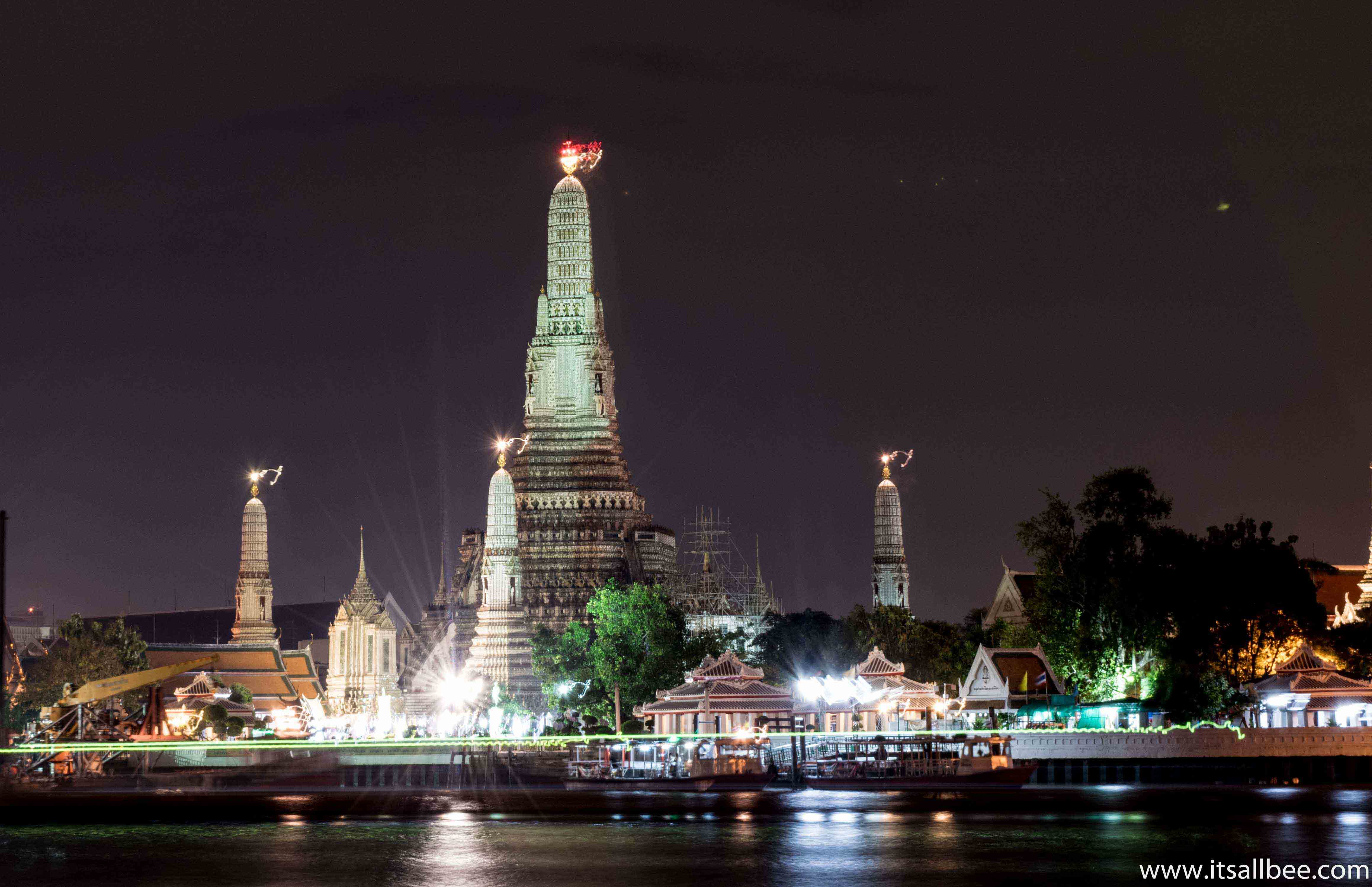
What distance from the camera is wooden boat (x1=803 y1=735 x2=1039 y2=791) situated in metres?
60.3

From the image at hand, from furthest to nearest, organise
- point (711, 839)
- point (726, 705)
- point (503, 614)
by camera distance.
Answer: point (503, 614)
point (726, 705)
point (711, 839)

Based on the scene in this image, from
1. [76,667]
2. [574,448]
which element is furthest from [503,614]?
[76,667]

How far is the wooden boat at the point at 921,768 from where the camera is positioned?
198ft

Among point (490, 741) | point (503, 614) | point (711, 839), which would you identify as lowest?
point (711, 839)

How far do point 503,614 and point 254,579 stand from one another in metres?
21.1

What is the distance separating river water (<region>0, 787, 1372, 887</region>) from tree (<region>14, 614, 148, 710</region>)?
23.7 metres

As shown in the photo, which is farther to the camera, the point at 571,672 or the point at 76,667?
the point at 76,667

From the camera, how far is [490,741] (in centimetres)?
7275

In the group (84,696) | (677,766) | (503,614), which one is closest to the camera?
(677,766)

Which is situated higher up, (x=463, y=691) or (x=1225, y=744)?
(x=463, y=691)

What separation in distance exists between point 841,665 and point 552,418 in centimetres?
2712

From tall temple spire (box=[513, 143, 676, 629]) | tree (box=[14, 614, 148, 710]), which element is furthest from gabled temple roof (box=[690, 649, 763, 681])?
tall temple spire (box=[513, 143, 676, 629])

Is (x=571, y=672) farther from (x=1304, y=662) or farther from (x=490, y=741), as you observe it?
(x=1304, y=662)

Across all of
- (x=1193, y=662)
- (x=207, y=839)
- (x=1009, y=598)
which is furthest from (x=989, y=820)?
(x=1009, y=598)
